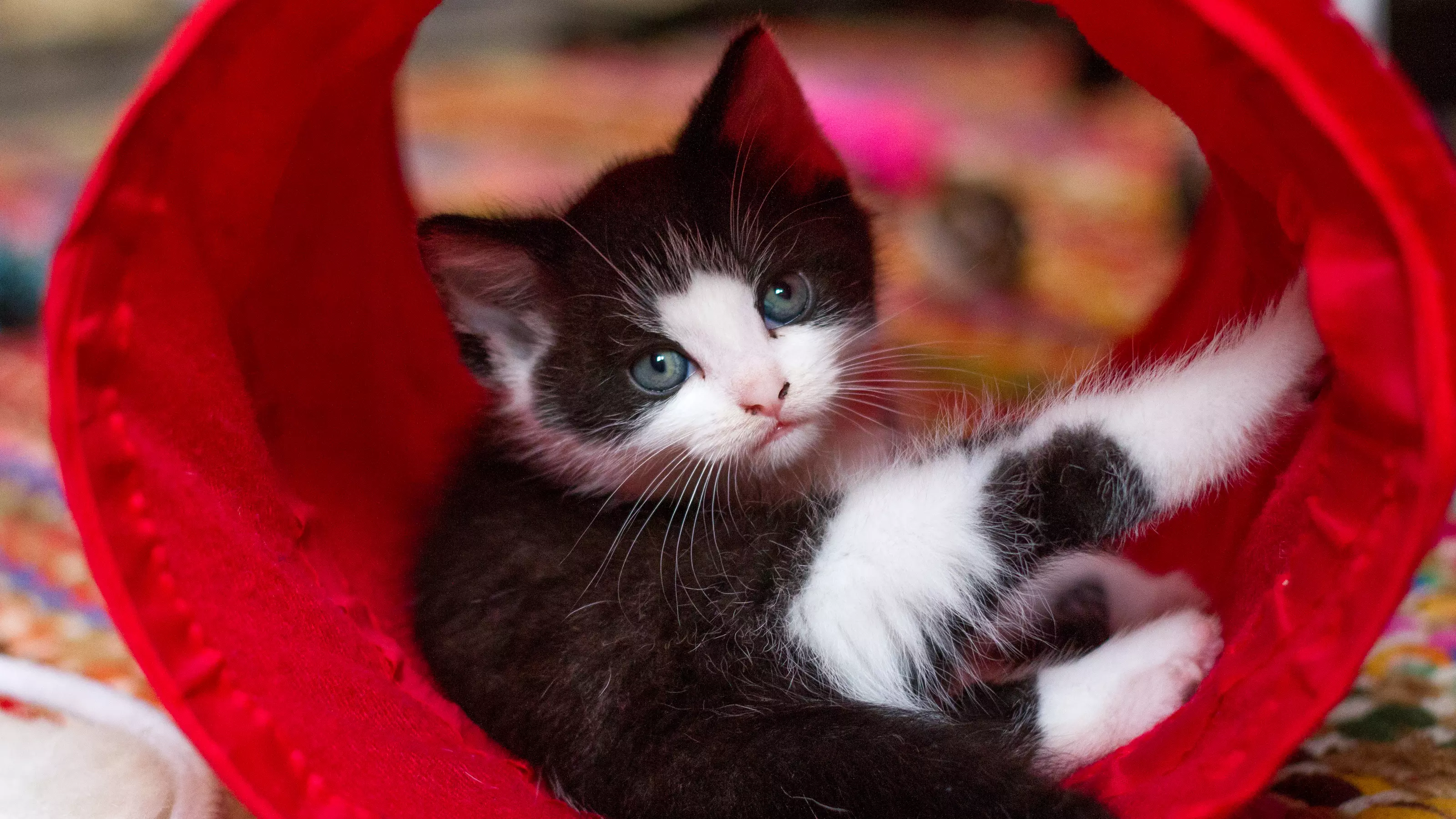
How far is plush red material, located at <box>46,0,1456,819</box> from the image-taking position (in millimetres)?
747

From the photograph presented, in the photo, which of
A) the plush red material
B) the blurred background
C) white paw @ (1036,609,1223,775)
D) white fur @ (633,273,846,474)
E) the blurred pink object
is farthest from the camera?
the blurred pink object

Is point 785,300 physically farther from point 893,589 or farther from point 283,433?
point 283,433

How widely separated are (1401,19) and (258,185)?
3.99 metres

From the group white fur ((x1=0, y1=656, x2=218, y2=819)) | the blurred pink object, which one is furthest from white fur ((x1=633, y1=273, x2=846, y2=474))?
the blurred pink object

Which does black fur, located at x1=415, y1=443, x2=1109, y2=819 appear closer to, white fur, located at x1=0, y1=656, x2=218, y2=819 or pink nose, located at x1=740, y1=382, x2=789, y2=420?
pink nose, located at x1=740, y1=382, x2=789, y2=420

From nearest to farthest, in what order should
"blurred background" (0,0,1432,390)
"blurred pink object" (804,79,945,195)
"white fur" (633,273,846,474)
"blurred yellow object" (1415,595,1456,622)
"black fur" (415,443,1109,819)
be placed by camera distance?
"black fur" (415,443,1109,819)
"white fur" (633,273,846,474)
"blurred yellow object" (1415,595,1456,622)
"blurred background" (0,0,1432,390)
"blurred pink object" (804,79,945,195)

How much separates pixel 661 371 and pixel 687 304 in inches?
3.5

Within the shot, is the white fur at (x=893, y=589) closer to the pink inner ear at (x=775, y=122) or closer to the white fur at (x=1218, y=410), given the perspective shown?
the white fur at (x=1218, y=410)

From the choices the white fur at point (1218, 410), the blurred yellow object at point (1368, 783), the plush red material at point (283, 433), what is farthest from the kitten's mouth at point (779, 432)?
the blurred yellow object at point (1368, 783)

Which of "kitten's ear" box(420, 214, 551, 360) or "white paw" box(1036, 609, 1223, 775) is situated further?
"kitten's ear" box(420, 214, 551, 360)

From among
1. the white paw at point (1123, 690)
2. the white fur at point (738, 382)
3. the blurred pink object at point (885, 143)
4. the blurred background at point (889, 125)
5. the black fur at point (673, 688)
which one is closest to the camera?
the black fur at point (673, 688)

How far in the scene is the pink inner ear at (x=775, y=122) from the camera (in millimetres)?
1457

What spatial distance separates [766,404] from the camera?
125 centimetres

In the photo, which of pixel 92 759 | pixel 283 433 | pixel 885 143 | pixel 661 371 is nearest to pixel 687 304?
pixel 661 371
